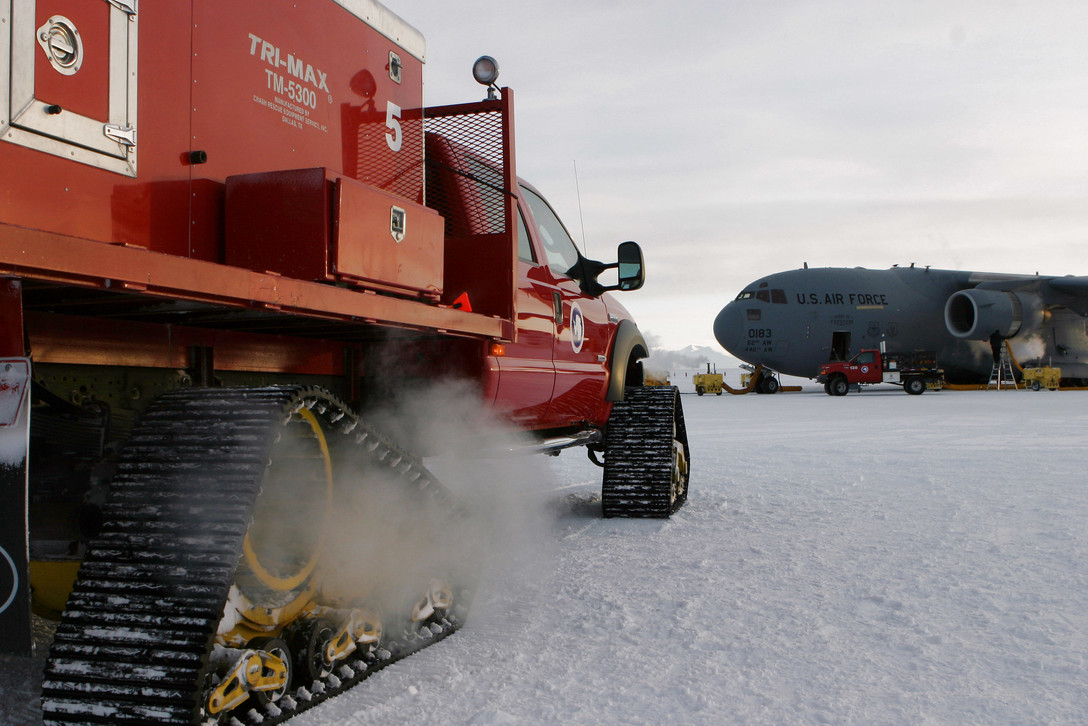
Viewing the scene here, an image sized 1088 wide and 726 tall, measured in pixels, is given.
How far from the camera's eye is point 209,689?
1983 mm

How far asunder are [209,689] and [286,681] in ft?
1.10

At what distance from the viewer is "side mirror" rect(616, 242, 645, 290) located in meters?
5.52

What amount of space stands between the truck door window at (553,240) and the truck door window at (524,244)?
22cm

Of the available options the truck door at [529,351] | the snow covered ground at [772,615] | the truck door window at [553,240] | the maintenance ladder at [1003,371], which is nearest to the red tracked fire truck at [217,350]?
the truck door at [529,351]

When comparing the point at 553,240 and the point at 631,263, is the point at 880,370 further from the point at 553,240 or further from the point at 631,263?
the point at 553,240

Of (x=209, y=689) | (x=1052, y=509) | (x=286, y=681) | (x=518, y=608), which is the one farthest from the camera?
(x=1052, y=509)

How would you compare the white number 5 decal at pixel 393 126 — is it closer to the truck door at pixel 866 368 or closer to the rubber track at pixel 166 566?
the rubber track at pixel 166 566

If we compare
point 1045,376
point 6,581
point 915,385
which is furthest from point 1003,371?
point 6,581

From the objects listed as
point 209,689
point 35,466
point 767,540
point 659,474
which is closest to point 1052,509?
point 767,540

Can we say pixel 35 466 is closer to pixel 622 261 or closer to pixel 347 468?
pixel 347 468

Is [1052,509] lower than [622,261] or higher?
lower

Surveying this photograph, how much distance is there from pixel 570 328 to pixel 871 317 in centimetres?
2306

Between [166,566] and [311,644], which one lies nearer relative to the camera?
[166,566]

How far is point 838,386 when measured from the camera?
2600cm
